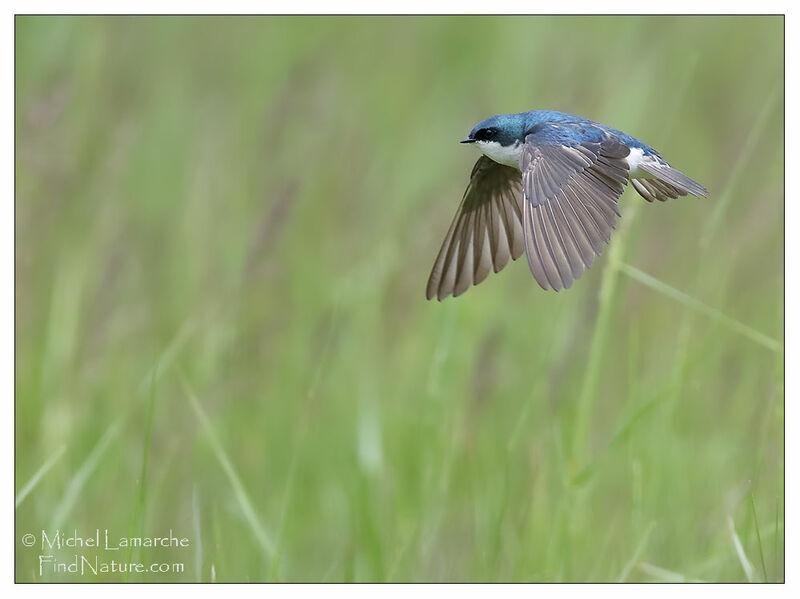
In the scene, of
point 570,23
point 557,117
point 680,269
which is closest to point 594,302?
point 557,117

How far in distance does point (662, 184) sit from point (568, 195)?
11.3 inches

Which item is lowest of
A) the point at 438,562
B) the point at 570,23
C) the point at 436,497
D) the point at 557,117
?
the point at 438,562

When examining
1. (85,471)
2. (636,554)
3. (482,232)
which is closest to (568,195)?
(482,232)

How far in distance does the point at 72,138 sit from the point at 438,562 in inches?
65.5

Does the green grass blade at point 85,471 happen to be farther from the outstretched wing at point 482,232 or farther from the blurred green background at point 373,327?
the outstretched wing at point 482,232

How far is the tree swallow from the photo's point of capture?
1483mm

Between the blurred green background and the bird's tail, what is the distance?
75mm

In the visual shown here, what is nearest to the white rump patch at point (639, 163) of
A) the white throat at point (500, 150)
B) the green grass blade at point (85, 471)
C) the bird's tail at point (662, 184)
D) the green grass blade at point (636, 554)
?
the bird's tail at point (662, 184)

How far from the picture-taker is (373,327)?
118 inches

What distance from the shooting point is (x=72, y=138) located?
301cm

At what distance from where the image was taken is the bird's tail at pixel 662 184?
5.67ft

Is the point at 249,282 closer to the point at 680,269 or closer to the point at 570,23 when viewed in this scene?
the point at 680,269

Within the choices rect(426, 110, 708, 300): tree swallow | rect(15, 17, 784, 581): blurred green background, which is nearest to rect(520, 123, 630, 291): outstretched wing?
rect(426, 110, 708, 300): tree swallow

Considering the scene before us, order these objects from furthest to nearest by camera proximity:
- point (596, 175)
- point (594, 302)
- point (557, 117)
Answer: point (594, 302) < point (557, 117) < point (596, 175)
